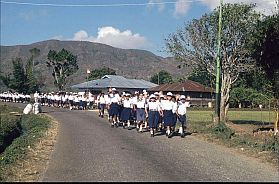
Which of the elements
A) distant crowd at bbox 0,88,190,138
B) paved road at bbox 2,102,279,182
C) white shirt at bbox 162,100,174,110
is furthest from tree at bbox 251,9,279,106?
paved road at bbox 2,102,279,182

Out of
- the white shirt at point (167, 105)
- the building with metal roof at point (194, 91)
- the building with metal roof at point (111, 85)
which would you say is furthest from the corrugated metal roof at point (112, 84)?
the white shirt at point (167, 105)

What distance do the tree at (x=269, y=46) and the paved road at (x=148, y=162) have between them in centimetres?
559

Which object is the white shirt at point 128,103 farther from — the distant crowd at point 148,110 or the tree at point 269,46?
the tree at point 269,46

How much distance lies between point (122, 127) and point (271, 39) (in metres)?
8.03

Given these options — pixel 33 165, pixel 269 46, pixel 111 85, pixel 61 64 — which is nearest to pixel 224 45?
pixel 269 46

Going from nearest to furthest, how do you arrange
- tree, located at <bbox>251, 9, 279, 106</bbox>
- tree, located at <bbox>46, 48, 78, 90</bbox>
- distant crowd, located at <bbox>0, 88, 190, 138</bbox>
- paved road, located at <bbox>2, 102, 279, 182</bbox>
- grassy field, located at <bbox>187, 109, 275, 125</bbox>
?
paved road, located at <bbox>2, 102, 279, 182</bbox>, distant crowd, located at <bbox>0, 88, 190, 138</bbox>, tree, located at <bbox>251, 9, 279, 106</bbox>, grassy field, located at <bbox>187, 109, 275, 125</bbox>, tree, located at <bbox>46, 48, 78, 90</bbox>

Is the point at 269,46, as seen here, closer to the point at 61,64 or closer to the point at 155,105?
the point at 155,105

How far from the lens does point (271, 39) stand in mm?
20422

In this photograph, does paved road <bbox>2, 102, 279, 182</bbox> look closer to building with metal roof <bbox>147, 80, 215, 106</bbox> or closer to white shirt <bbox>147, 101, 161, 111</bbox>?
white shirt <bbox>147, 101, 161, 111</bbox>

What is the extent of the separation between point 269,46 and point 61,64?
6675 centimetres

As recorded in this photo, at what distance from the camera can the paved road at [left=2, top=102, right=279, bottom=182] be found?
10.1 metres

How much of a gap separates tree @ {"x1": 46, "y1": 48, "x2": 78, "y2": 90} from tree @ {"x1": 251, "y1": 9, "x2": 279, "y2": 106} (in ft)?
211

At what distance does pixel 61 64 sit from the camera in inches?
3314

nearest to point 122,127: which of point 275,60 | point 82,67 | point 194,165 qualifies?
point 275,60
